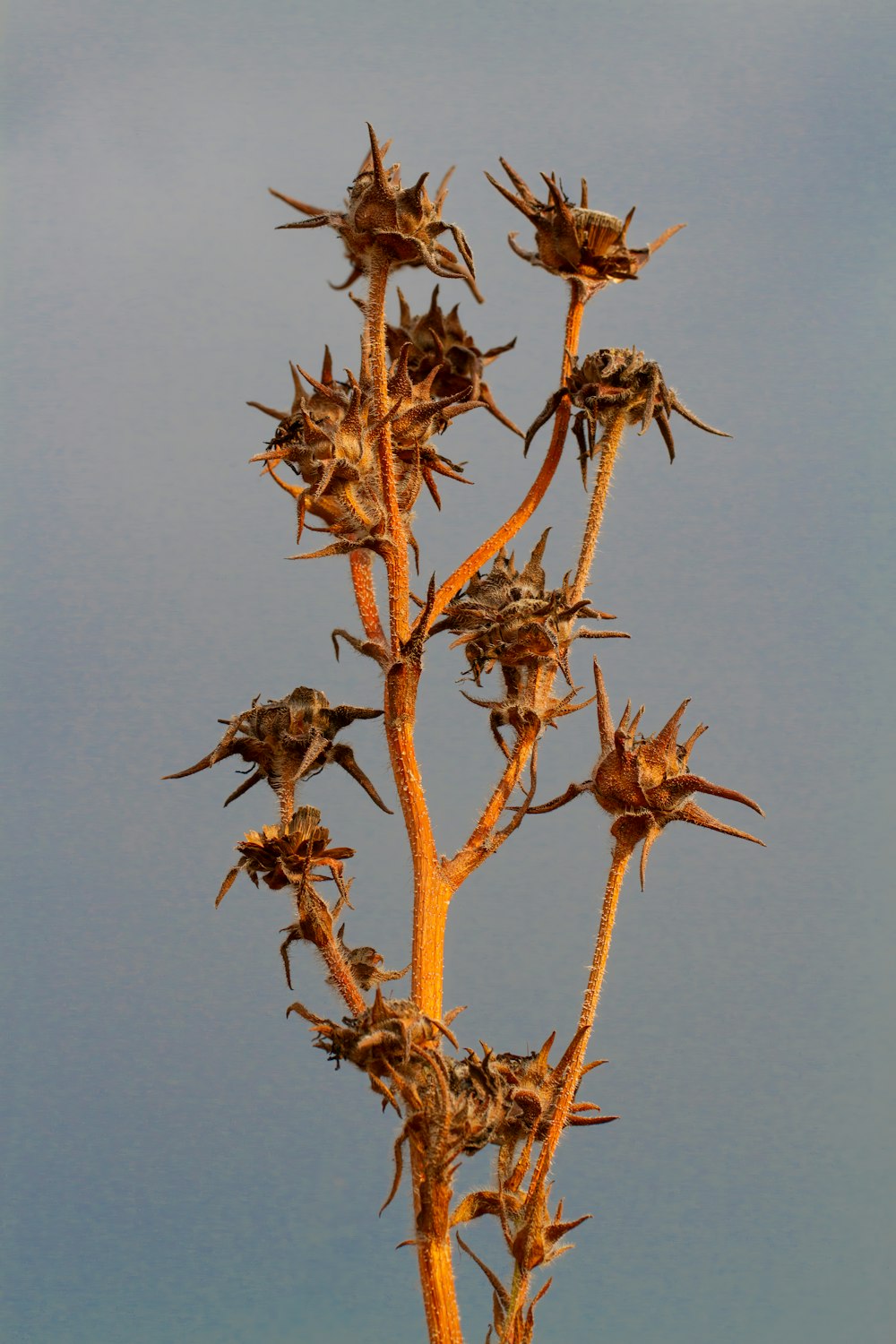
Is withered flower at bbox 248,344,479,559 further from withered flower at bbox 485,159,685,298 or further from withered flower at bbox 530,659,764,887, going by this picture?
withered flower at bbox 530,659,764,887

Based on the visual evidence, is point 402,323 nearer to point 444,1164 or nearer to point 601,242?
point 601,242

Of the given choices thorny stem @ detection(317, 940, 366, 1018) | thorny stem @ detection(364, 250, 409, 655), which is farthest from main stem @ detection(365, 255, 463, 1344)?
Result: thorny stem @ detection(317, 940, 366, 1018)

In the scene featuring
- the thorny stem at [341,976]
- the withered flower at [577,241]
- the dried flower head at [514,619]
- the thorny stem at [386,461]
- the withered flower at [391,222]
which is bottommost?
the thorny stem at [341,976]

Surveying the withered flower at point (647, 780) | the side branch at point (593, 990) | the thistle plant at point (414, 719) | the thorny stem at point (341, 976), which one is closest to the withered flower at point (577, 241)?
the thistle plant at point (414, 719)

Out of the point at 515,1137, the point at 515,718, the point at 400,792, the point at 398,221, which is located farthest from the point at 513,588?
the point at 515,1137

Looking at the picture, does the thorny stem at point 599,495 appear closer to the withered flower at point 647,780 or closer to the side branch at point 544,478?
the side branch at point 544,478
